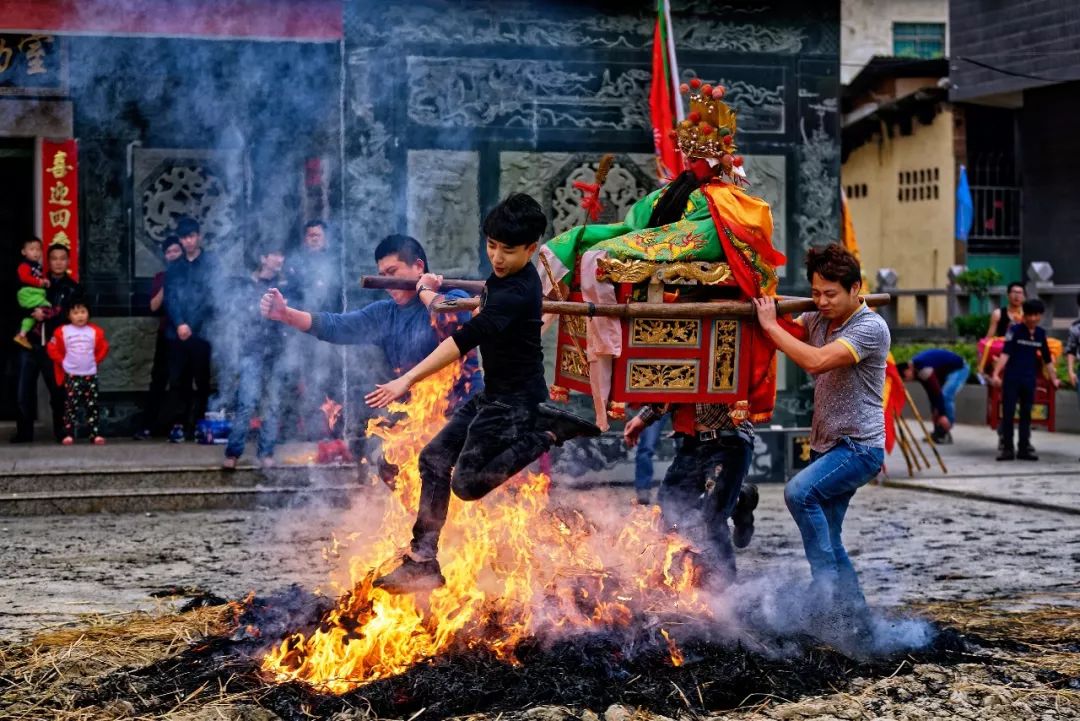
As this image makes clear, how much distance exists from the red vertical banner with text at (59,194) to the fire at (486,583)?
7.53 meters

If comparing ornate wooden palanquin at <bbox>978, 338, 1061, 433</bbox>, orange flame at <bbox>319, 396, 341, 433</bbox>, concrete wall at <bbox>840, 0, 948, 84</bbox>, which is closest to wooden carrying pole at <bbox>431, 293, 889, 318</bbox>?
orange flame at <bbox>319, 396, 341, 433</bbox>

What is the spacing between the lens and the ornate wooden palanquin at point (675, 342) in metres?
6.20

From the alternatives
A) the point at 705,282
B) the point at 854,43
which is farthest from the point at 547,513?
the point at 854,43

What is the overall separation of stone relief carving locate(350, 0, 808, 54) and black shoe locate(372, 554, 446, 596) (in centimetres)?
673

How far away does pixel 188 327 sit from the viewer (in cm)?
1245

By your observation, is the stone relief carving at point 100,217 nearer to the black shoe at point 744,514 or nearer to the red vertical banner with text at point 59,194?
the red vertical banner with text at point 59,194

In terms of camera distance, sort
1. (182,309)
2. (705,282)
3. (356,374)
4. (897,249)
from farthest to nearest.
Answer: (897,249), (182,309), (356,374), (705,282)

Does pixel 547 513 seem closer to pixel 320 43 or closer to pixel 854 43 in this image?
pixel 320 43

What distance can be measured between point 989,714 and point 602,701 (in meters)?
1.53

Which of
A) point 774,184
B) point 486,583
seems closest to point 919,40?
point 774,184

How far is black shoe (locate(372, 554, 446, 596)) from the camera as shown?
5.63m

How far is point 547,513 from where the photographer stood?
253 inches

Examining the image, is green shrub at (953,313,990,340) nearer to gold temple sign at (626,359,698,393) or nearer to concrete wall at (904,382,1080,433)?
concrete wall at (904,382,1080,433)

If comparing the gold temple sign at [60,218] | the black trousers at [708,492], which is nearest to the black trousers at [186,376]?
the gold temple sign at [60,218]
